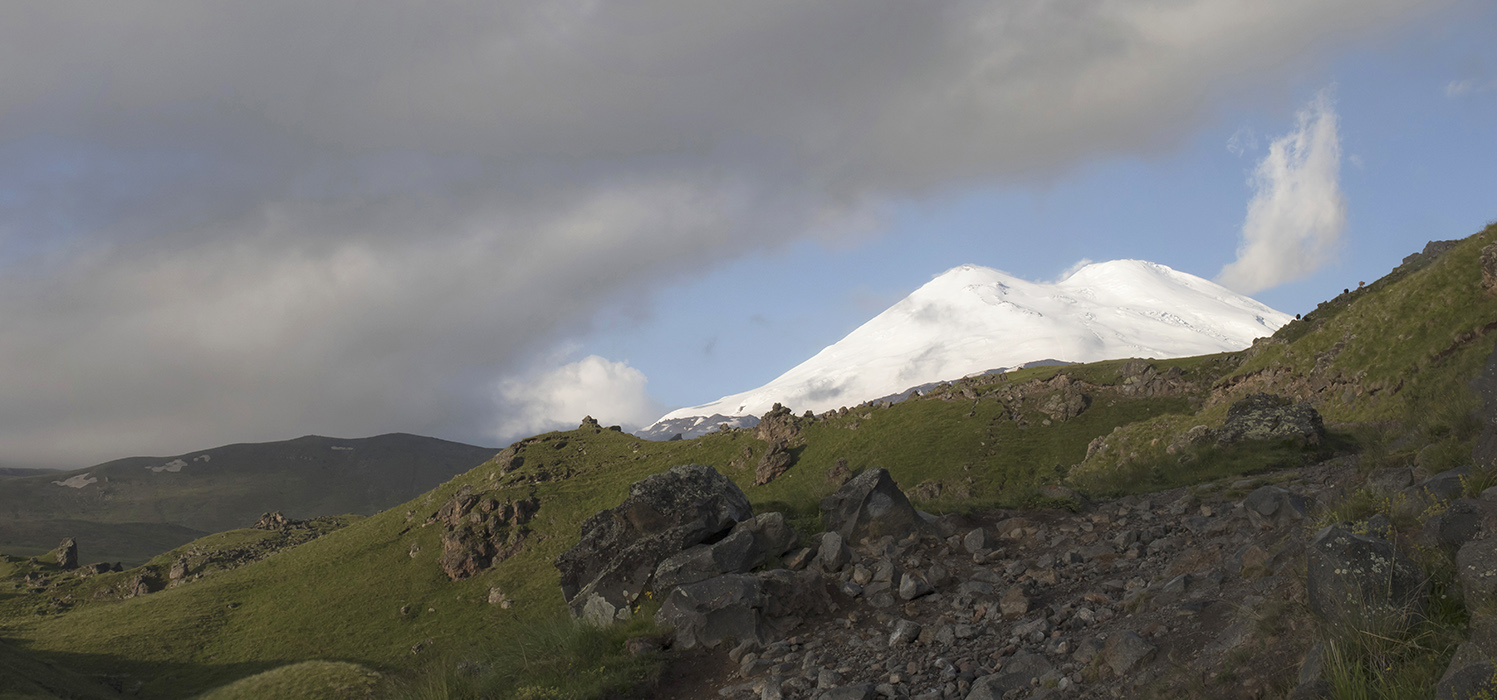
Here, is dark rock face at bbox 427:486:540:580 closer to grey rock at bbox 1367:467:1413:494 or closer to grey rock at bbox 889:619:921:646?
grey rock at bbox 889:619:921:646

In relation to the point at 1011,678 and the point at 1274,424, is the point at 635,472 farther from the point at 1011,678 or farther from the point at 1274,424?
the point at 1011,678

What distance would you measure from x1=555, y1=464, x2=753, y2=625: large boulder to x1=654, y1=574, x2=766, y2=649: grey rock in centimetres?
239

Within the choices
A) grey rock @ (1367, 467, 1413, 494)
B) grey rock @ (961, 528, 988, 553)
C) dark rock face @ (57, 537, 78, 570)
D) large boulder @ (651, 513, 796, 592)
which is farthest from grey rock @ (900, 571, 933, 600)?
dark rock face @ (57, 537, 78, 570)

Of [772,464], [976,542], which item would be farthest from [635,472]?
[976,542]

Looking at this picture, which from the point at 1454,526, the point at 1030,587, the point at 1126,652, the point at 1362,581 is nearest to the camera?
the point at 1362,581

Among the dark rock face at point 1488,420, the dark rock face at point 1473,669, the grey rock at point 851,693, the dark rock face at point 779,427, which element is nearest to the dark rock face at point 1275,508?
the dark rock face at point 1488,420

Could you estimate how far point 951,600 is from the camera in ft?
40.2

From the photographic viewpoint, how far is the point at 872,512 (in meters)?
16.4

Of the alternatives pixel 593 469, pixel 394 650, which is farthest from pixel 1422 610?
pixel 593 469

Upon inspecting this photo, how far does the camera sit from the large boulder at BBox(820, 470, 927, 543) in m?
16.2

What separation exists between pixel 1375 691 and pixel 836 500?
12.5 meters

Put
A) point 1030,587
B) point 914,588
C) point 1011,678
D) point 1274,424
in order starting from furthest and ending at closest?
point 1274,424, point 914,588, point 1030,587, point 1011,678

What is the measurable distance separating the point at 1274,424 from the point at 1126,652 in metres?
24.1

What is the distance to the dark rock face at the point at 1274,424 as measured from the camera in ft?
82.4
